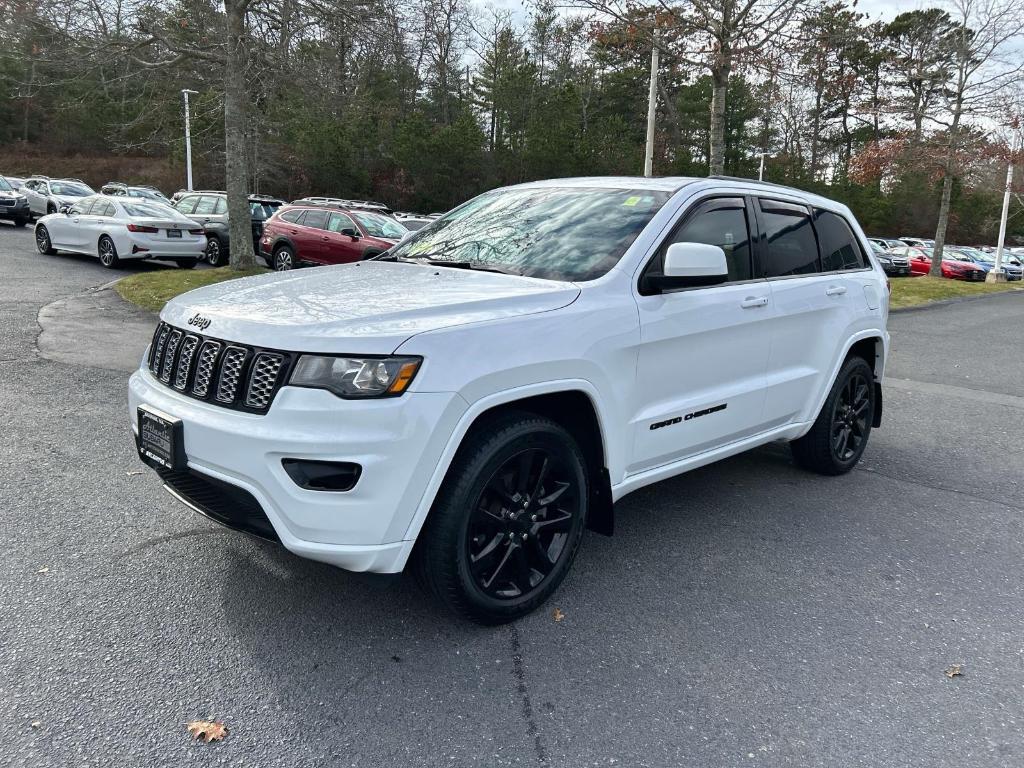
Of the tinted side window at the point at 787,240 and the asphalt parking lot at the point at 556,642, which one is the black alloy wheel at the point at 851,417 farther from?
the tinted side window at the point at 787,240

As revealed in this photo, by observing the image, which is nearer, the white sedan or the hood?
the hood

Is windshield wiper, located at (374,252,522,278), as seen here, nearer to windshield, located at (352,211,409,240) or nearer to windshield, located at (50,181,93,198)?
windshield, located at (352,211,409,240)

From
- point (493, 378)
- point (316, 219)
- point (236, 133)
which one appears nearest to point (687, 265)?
point (493, 378)

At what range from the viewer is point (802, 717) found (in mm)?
2779

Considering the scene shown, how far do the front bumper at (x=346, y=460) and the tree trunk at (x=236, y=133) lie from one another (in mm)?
12068

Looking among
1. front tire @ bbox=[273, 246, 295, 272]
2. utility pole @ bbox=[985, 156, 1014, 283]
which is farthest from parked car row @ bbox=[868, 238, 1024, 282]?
front tire @ bbox=[273, 246, 295, 272]

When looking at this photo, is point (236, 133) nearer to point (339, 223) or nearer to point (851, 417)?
point (339, 223)

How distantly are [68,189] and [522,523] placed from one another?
93.8 feet

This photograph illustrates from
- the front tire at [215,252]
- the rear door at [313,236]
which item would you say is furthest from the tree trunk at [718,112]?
the front tire at [215,252]

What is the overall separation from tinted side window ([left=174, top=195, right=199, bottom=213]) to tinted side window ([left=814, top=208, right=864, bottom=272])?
16952 mm

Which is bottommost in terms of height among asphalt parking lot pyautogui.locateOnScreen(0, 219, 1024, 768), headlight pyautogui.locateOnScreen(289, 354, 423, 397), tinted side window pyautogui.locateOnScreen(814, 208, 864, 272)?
asphalt parking lot pyautogui.locateOnScreen(0, 219, 1024, 768)

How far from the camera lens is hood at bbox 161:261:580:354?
9.45 ft

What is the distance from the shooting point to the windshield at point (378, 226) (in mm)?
15684

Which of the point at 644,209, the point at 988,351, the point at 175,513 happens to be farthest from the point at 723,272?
the point at 988,351
